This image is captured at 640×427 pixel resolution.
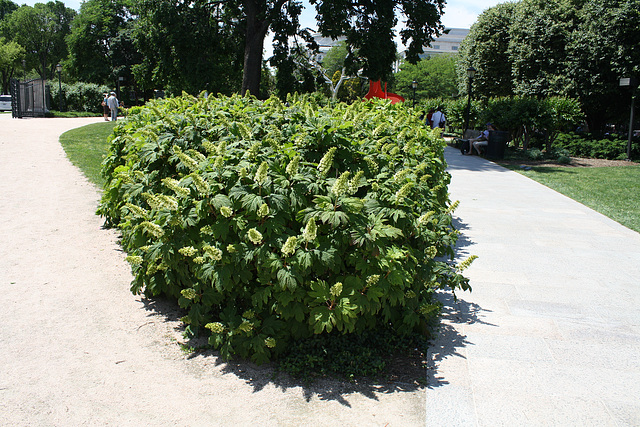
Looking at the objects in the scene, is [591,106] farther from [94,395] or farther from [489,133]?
[94,395]

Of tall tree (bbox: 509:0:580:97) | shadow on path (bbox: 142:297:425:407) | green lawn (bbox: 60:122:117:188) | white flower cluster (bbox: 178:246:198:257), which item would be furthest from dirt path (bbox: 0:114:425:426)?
tall tree (bbox: 509:0:580:97)

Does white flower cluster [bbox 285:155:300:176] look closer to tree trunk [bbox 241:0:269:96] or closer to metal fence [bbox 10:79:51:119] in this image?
tree trunk [bbox 241:0:269:96]

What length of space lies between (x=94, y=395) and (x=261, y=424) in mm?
1120

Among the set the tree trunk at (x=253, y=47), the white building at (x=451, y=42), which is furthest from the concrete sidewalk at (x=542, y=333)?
the white building at (x=451, y=42)

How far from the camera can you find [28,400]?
3.12 m

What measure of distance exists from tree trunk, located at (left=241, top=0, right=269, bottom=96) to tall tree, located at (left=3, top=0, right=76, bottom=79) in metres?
69.7

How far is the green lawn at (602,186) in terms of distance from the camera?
9.83 meters

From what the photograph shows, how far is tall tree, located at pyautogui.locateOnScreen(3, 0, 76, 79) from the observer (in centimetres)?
7694

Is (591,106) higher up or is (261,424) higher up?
(591,106)

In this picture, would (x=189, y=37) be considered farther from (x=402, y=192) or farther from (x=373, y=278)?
(x=373, y=278)

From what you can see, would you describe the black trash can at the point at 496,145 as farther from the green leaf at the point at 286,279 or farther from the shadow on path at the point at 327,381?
the green leaf at the point at 286,279

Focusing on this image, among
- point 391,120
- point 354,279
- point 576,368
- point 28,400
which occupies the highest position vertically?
point 391,120

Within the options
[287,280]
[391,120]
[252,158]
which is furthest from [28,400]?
[391,120]

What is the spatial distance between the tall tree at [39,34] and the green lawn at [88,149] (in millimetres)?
68948
